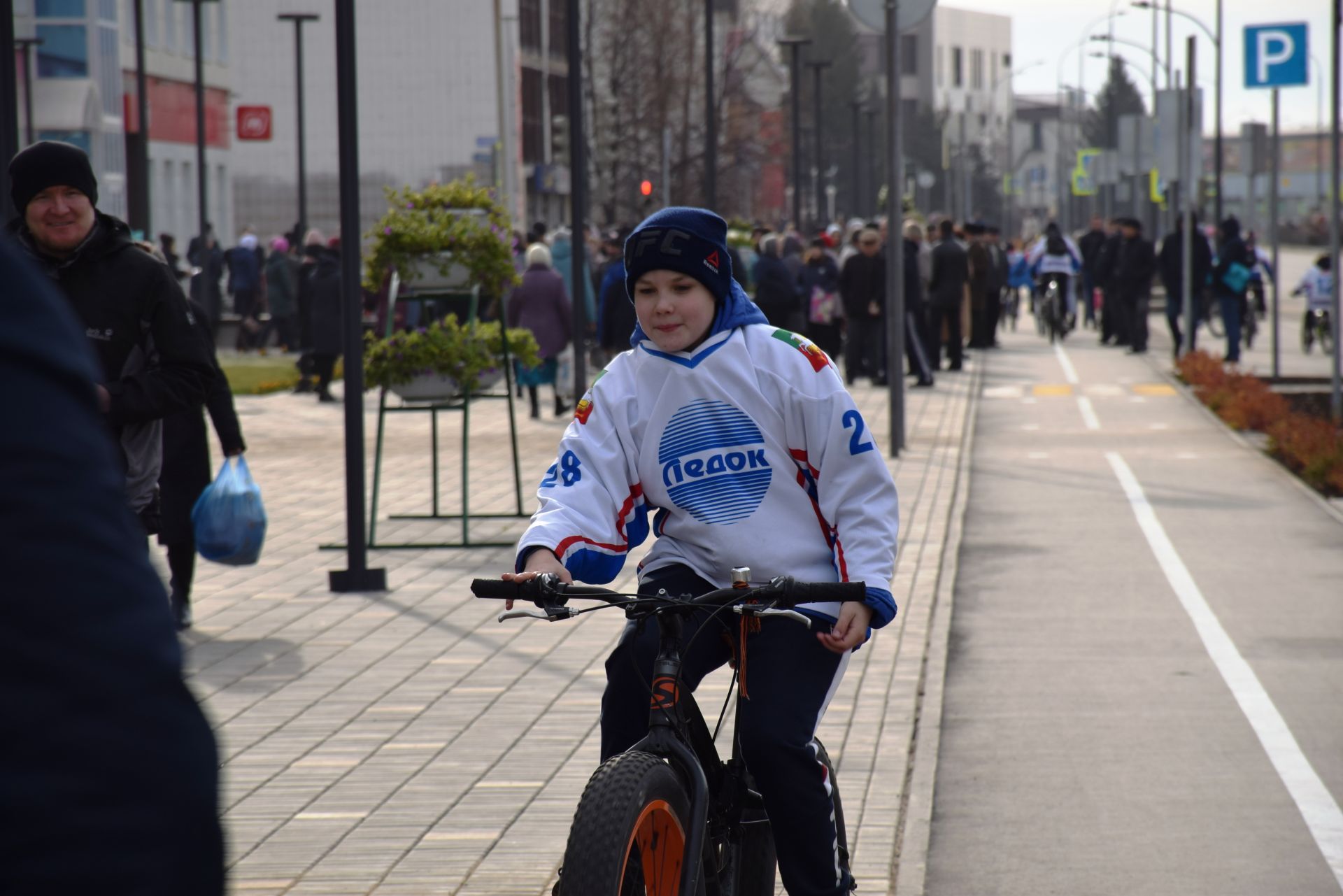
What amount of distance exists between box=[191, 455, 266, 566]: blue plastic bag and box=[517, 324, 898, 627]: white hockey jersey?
205 inches

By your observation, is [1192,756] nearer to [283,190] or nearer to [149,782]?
[149,782]

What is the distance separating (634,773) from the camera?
10.6 ft

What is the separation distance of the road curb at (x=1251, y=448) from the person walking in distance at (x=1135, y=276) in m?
2.92

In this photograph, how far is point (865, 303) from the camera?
2439cm

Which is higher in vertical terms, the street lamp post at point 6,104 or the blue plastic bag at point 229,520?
the street lamp post at point 6,104

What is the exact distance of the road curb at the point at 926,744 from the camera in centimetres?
545

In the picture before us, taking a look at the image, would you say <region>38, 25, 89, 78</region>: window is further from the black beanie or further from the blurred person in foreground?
the blurred person in foreground

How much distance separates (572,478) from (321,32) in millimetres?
66301

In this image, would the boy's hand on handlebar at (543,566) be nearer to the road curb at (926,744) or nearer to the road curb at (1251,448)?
the road curb at (926,744)

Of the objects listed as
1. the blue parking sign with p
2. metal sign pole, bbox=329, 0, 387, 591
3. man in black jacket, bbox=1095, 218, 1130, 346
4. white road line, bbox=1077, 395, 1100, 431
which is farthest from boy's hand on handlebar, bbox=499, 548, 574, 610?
man in black jacket, bbox=1095, 218, 1130, 346

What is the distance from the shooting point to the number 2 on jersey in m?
3.78

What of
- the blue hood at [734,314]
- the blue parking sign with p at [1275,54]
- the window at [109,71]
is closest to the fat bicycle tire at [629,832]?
the blue hood at [734,314]

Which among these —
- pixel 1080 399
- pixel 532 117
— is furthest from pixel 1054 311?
pixel 532 117

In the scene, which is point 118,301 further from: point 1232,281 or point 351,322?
point 1232,281
